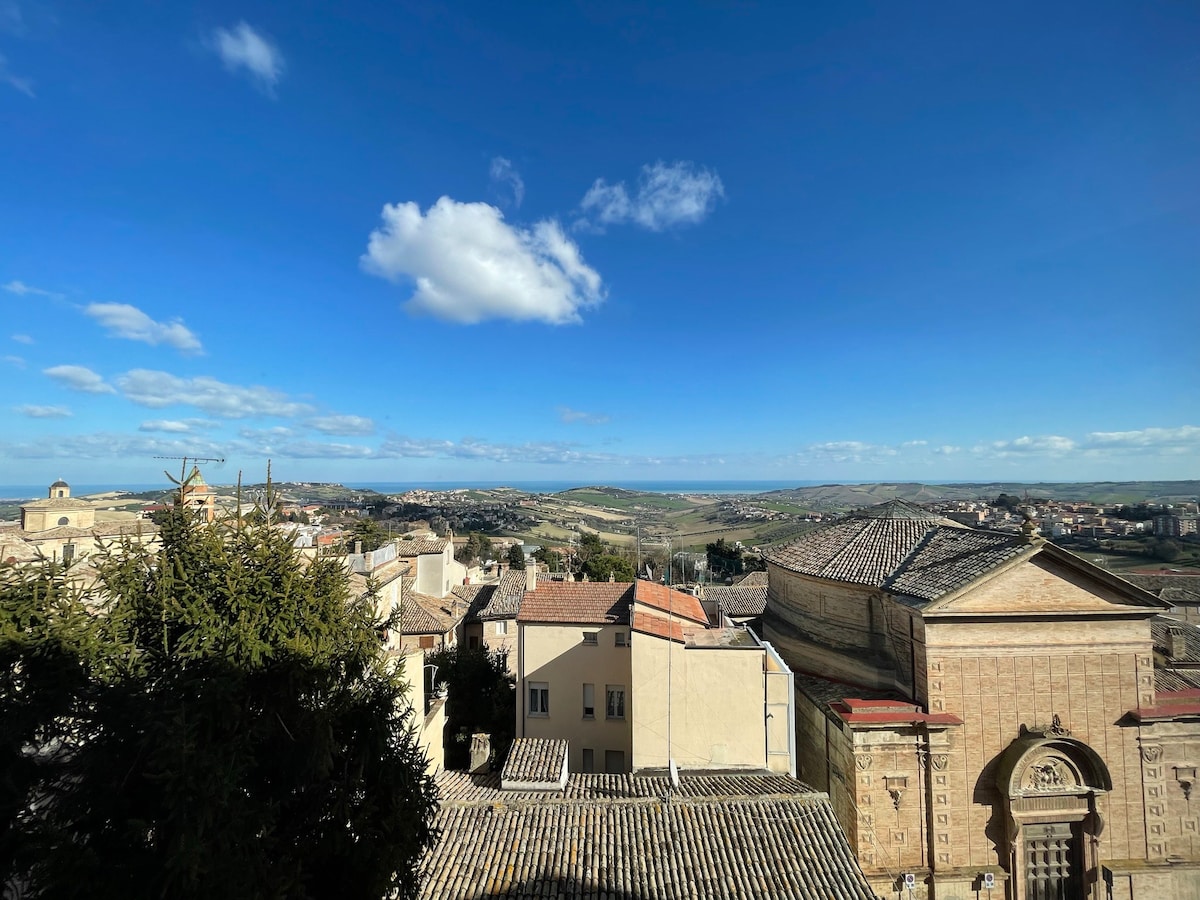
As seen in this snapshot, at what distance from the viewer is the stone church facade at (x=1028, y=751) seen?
44.9ft

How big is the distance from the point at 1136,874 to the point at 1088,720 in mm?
3926

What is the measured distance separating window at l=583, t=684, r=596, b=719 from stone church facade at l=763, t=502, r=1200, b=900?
6.98 metres

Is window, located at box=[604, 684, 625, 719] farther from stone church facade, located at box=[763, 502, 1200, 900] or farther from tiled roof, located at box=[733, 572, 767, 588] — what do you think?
tiled roof, located at box=[733, 572, 767, 588]

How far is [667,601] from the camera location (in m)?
18.9

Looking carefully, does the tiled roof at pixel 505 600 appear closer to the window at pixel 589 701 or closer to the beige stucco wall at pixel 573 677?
the beige stucco wall at pixel 573 677

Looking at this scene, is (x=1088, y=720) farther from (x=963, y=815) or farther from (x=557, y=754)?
(x=557, y=754)

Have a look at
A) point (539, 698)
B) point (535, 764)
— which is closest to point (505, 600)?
point (539, 698)

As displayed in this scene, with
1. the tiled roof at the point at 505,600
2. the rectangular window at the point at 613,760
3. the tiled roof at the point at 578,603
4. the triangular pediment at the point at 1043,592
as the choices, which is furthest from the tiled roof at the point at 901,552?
the tiled roof at the point at 505,600

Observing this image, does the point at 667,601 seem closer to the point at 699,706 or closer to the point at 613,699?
the point at 613,699

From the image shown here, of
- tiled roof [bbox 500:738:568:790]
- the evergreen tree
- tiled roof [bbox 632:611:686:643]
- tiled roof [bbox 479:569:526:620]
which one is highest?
the evergreen tree

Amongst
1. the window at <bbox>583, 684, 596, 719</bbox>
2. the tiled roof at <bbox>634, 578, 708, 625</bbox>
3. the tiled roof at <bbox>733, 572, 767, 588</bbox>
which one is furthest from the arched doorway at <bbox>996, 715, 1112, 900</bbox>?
the tiled roof at <bbox>733, 572, 767, 588</bbox>

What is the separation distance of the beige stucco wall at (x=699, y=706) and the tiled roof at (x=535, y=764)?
241 cm

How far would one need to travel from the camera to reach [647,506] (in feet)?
519

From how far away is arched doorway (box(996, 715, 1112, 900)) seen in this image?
1362 cm
